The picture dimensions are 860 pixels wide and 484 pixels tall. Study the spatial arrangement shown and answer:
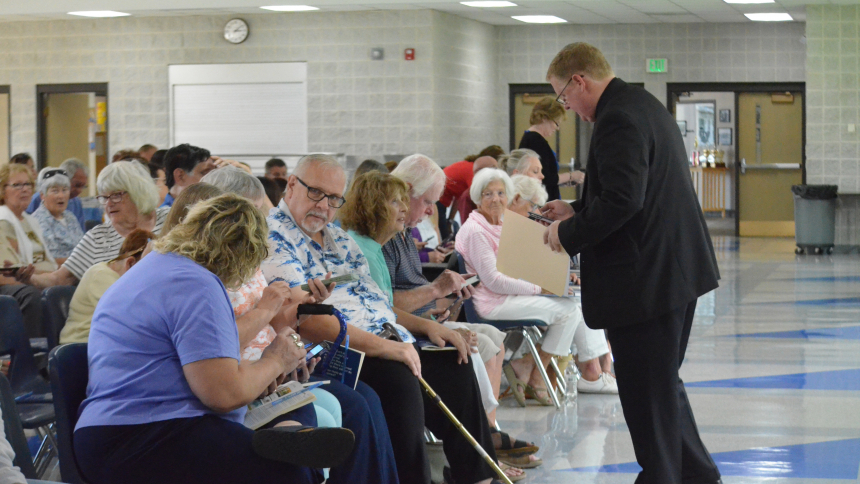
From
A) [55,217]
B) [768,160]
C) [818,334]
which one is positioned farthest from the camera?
[768,160]

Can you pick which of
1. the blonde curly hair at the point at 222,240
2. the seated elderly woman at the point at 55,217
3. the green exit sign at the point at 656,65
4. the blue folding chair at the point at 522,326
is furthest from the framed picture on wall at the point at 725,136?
the blonde curly hair at the point at 222,240

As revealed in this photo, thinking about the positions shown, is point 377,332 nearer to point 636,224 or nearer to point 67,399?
point 636,224

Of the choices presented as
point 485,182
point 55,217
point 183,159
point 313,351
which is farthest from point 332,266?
point 55,217

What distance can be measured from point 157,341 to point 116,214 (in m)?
1.97

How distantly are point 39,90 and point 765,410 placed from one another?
11.5 meters

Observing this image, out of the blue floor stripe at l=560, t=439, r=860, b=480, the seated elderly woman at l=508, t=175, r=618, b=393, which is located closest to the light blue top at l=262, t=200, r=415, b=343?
the blue floor stripe at l=560, t=439, r=860, b=480

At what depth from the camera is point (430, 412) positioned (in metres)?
3.27

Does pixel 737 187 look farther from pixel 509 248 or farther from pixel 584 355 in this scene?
pixel 509 248

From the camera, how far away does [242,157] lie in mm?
12523

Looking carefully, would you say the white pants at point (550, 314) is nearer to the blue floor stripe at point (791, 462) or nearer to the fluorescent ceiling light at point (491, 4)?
the blue floor stripe at point (791, 462)

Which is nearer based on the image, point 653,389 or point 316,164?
point 653,389

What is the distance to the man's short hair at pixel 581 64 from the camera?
3.00 m

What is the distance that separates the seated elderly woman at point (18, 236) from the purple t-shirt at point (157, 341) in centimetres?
207

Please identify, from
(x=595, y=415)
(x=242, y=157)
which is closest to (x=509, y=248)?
(x=595, y=415)
